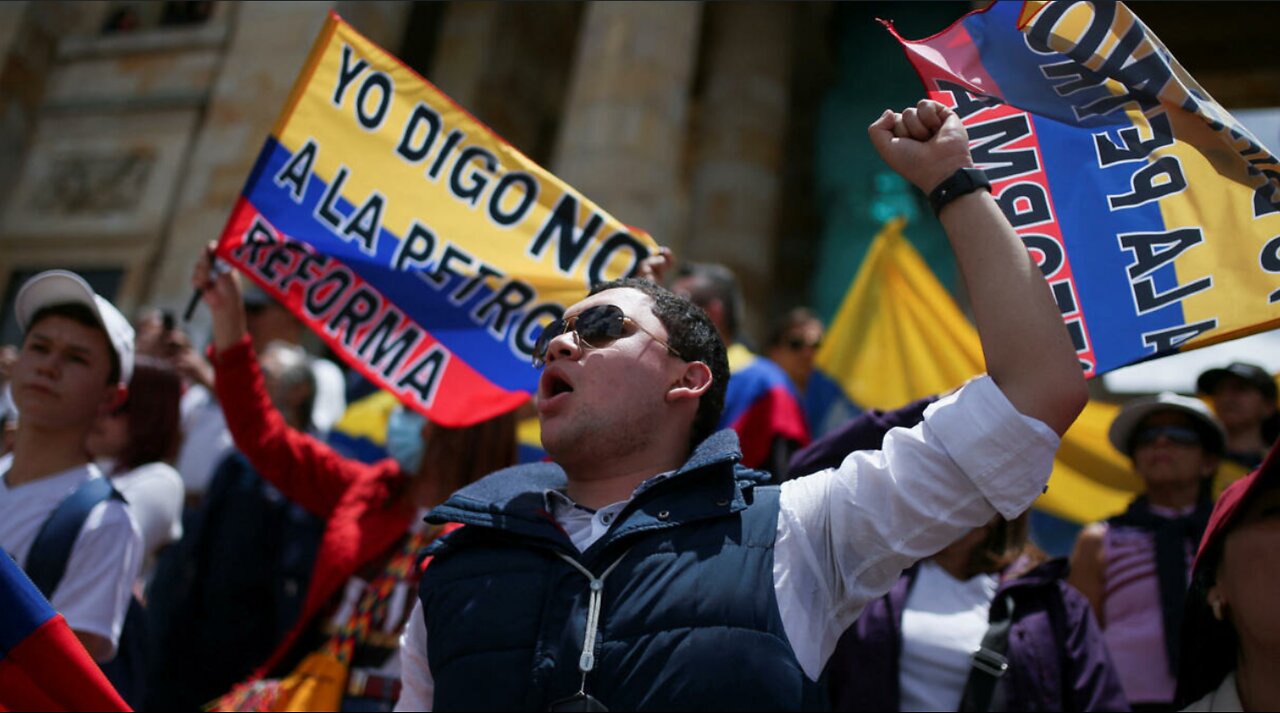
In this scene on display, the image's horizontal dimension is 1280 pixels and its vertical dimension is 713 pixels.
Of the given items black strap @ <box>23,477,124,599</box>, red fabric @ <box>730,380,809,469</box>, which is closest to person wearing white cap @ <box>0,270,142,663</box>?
black strap @ <box>23,477,124,599</box>

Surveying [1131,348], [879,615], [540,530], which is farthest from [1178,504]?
[540,530]

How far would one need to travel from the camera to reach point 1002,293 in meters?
2.04

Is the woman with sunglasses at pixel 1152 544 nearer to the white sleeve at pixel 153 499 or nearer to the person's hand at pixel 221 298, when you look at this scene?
the person's hand at pixel 221 298

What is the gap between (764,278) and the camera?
12.3 meters

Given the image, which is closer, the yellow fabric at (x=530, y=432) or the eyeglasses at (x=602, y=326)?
the eyeglasses at (x=602, y=326)

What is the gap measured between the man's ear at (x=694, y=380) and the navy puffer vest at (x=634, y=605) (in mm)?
199

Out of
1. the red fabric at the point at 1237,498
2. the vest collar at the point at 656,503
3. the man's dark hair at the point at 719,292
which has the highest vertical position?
the man's dark hair at the point at 719,292

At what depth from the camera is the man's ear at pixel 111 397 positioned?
360cm

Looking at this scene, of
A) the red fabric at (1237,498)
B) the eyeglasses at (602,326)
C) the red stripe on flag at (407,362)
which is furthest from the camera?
the red stripe on flag at (407,362)

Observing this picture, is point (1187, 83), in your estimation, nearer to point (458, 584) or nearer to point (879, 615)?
point (879, 615)

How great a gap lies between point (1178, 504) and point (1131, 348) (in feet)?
6.74

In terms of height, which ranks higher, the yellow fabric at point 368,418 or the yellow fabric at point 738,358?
the yellow fabric at point 738,358

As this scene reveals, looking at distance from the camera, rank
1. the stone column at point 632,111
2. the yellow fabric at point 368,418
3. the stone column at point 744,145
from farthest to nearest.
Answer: the stone column at point 744,145 < the stone column at point 632,111 < the yellow fabric at point 368,418

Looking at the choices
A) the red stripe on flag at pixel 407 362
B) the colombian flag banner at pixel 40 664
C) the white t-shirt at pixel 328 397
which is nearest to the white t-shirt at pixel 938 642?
the red stripe on flag at pixel 407 362
